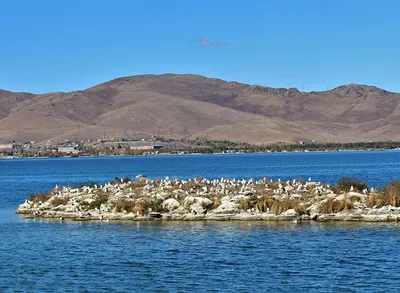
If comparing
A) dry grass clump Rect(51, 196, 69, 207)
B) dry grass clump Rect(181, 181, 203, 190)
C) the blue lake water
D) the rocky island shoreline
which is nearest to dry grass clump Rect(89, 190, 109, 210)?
the rocky island shoreline

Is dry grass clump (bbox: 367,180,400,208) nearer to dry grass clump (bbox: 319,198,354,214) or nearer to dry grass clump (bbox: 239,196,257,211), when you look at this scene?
dry grass clump (bbox: 319,198,354,214)

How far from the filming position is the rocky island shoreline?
33.8 metres

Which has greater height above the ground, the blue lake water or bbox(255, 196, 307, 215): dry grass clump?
bbox(255, 196, 307, 215): dry grass clump

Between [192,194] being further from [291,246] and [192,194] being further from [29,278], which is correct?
[29,278]

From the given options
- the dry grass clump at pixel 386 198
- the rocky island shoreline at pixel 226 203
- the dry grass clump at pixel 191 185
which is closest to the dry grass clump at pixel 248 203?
the rocky island shoreline at pixel 226 203

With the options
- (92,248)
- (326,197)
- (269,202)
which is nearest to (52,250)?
(92,248)

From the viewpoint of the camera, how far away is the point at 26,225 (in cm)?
3584

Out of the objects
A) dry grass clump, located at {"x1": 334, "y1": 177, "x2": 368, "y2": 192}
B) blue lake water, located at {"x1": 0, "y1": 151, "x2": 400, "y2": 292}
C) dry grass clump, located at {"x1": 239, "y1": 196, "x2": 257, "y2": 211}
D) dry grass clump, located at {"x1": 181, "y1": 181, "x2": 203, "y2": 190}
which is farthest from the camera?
dry grass clump, located at {"x1": 181, "y1": 181, "x2": 203, "y2": 190}

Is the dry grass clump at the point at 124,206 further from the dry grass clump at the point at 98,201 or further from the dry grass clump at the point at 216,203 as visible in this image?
the dry grass clump at the point at 216,203

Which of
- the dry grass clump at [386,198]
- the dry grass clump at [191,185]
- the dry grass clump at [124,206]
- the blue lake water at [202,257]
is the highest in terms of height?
the dry grass clump at [191,185]

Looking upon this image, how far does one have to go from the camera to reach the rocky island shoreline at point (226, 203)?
33844 mm

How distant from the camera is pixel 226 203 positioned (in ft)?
118

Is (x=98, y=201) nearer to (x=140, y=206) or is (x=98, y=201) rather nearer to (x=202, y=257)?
(x=140, y=206)

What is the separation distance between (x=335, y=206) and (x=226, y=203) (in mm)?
5060
